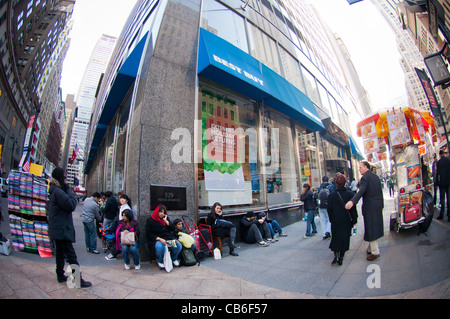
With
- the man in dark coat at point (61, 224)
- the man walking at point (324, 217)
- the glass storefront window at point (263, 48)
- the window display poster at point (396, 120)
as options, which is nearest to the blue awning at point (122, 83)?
the glass storefront window at point (263, 48)

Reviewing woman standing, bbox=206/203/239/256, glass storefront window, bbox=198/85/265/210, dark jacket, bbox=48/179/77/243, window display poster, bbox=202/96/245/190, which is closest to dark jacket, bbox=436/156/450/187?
glass storefront window, bbox=198/85/265/210

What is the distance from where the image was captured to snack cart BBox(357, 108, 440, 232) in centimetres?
438

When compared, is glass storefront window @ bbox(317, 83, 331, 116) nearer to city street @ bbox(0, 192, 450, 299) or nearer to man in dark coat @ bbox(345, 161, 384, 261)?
city street @ bbox(0, 192, 450, 299)

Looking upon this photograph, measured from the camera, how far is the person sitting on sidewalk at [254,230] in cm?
577

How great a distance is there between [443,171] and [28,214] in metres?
10.6

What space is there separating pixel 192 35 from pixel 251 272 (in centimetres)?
753

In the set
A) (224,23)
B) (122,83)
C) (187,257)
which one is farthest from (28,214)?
(224,23)

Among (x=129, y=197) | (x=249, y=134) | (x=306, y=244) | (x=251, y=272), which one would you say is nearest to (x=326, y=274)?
(x=251, y=272)

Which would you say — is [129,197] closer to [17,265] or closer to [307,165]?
[17,265]

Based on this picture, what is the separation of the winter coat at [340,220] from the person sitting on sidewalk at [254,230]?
2395mm

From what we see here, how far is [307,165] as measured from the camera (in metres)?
11.9

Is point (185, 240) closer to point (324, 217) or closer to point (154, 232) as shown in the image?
point (154, 232)

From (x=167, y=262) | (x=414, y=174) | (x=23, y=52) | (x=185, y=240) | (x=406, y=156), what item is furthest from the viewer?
(x=23, y=52)

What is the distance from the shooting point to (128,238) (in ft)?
13.4
